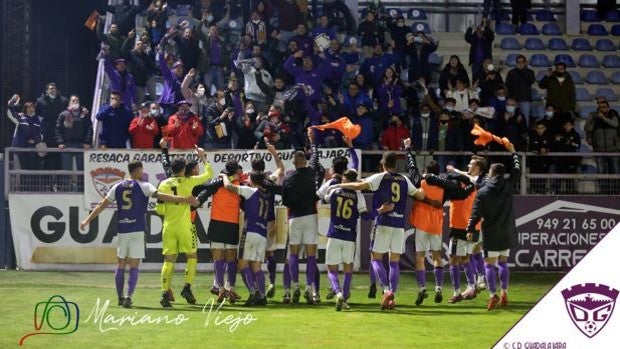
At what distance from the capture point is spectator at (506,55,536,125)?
26.4 m

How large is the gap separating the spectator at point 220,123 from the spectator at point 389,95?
3.31 m

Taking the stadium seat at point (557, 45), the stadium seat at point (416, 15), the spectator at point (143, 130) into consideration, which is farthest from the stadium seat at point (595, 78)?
the spectator at point (143, 130)

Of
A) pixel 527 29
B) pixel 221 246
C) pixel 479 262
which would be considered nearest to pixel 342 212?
pixel 221 246

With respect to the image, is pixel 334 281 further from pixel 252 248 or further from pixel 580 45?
pixel 580 45

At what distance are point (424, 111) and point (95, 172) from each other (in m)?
7.11

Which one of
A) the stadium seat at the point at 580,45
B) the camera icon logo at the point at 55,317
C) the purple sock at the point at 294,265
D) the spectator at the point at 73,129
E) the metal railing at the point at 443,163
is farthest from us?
the stadium seat at the point at 580,45

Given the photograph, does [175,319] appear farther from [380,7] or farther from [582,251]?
[380,7]

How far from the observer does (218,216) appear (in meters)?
17.8

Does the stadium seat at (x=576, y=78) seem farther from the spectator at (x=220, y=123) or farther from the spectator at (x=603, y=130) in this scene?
the spectator at (x=220, y=123)

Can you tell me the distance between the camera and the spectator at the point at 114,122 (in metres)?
23.3

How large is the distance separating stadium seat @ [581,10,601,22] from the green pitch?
Result: 1343 centimetres

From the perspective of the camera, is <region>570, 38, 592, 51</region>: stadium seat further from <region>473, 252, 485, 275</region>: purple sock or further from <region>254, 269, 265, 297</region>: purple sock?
<region>254, 269, 265, 297</region>: purple sock

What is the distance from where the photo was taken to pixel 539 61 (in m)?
30.2

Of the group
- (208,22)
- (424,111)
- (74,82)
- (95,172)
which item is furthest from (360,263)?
(74,82)
